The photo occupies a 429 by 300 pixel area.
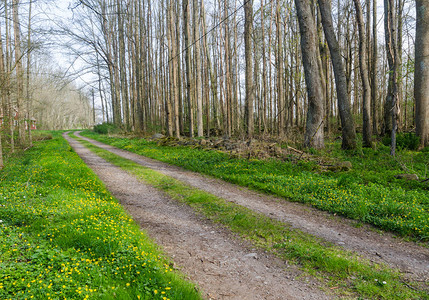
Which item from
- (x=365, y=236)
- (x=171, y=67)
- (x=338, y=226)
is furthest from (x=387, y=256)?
(x=171, y=67)

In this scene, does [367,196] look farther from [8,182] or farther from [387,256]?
[8,182]

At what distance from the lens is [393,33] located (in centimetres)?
871

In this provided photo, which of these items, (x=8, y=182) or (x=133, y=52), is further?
(x=133, y=52)

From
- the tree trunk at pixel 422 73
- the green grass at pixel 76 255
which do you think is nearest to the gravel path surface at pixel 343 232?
the green grass at pixel 76 255

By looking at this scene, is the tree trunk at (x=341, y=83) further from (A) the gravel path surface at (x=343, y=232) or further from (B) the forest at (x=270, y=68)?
(A) the gravel path surface at (x=343, y=232)

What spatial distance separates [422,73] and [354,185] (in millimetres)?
6945

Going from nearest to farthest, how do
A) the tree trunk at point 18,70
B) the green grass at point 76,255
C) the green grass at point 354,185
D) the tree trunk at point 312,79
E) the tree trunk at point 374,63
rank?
the green grass at point 76,255, the green grass at point 354,185, the tree trunk at point 312,79, the tree trunk at point 374,63, the tree trunk at point 18,70

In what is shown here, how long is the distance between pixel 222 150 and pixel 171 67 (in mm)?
8727

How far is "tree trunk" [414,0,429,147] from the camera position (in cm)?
984

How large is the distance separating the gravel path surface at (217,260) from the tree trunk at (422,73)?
9801mm

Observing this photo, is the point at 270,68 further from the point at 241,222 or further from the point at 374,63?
the point at 241,222

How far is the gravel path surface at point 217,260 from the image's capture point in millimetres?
2951

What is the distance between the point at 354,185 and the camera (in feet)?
20.7

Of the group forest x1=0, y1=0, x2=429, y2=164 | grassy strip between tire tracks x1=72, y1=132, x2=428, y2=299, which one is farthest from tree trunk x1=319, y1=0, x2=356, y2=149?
grassy strip between tire tracks x1=72, y1=132, x2=428, y2=299
